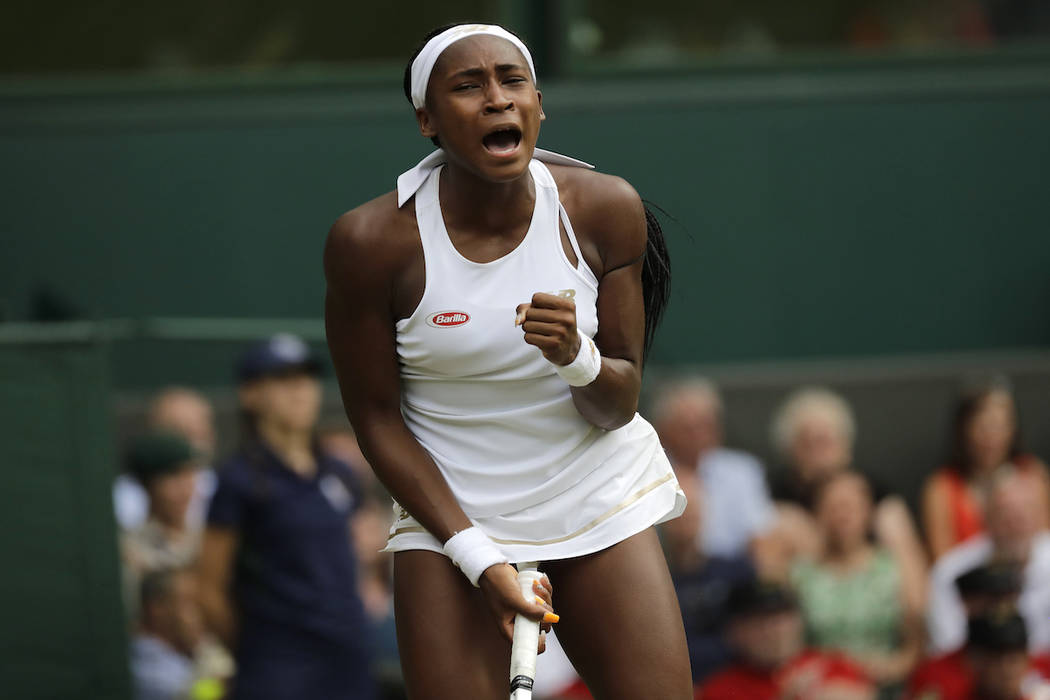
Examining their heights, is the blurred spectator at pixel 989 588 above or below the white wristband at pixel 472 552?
below

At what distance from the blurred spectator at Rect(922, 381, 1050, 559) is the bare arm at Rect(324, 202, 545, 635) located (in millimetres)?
4502

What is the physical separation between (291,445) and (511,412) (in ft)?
9.32

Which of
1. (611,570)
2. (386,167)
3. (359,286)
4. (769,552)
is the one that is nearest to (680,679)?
(611,570)

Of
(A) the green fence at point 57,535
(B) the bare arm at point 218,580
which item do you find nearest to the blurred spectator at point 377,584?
(B) the bare arm at point 218,580

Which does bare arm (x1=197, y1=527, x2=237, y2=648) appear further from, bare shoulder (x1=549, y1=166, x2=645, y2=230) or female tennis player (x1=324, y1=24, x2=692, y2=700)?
bare shoulder (x1=549, y1=166, x2=645, y2=230)

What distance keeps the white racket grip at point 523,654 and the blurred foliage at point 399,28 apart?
247 inches

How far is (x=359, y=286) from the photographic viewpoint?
10.4 feet

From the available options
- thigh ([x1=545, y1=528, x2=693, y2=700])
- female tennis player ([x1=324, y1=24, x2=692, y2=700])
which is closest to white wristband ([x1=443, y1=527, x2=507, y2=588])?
female tennis player ([x1=324, y1=24, x2=692, y2=700])

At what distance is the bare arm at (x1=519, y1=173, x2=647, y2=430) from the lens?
3217mm

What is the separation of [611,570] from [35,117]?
6.64 m

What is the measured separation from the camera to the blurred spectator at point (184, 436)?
5.98m

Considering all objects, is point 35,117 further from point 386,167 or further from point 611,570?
point 611,570

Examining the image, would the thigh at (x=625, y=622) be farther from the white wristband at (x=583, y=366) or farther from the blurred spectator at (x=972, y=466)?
the blurred spectator at (x=972, y=466)

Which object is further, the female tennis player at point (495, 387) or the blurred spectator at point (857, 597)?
the blurred spectator at point (857, 597)
